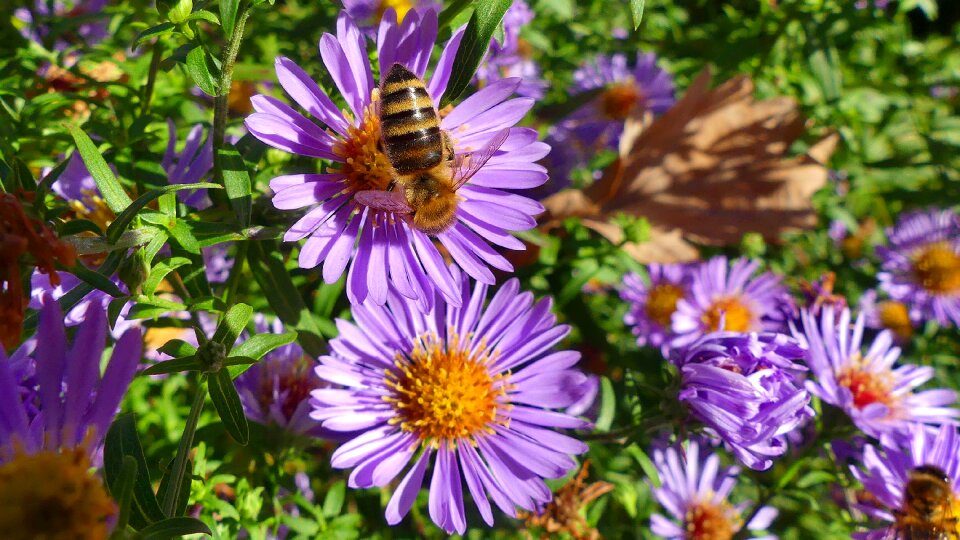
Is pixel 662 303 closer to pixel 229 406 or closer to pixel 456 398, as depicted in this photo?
pixel 456 398

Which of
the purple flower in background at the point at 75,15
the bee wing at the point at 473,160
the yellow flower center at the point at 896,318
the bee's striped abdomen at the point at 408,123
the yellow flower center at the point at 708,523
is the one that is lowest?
the yellow flower center at the point at 708,523

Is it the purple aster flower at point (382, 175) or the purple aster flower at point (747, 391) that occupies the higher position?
the purple aster flower at point (382, 175)

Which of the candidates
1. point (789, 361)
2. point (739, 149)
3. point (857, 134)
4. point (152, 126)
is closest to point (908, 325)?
point (857, 134)

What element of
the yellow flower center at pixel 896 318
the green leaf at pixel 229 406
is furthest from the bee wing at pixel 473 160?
the yellow flower center at pixel 896 318

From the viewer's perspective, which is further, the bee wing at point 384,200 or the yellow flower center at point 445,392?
the yellow flower center at point 445,392

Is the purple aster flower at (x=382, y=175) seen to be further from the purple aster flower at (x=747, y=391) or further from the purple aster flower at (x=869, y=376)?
the purple aster flower at (x=869, y=376)

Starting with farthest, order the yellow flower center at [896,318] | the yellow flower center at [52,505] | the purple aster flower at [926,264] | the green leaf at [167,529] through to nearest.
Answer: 1. the yellow flower center at [896,318]
2. the purple aster flower at [926,264]
3. the green leaf at [167,529]
4. the yellow flower center at [52,505]
